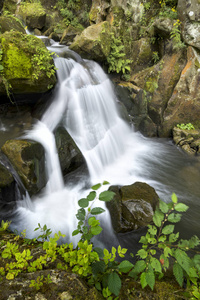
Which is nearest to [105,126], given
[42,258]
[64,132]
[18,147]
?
[64,132]

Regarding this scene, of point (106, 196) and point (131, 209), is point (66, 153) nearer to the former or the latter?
point (131, 209)

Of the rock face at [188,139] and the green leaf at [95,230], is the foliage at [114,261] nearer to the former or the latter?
the green leaf at [95,230]

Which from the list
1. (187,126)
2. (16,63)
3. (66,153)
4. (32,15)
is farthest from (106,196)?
(32,15)

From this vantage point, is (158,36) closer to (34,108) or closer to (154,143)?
(154,143)

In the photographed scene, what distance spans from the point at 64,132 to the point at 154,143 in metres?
4.69

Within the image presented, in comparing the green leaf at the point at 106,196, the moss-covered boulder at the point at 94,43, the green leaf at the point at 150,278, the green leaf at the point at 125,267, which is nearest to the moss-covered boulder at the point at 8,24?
the moss-covered boulder at the point at 94,43

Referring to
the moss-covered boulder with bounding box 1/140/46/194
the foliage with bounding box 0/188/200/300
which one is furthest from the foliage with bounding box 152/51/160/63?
the foliage with bounding box 0/188/200/300

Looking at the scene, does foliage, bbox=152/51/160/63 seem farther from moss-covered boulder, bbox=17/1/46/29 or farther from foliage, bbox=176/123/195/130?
moss-covered boulder, bbox=17/1/46/29

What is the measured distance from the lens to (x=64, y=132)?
548 cm

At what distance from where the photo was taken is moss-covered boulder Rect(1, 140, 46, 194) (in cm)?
398

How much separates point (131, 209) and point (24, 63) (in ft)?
15.6

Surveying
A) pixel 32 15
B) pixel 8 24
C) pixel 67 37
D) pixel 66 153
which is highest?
pixel 32 15

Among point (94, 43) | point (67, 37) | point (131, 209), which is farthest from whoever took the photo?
point (67, 37)

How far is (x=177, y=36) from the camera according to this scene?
7805 millimetres
